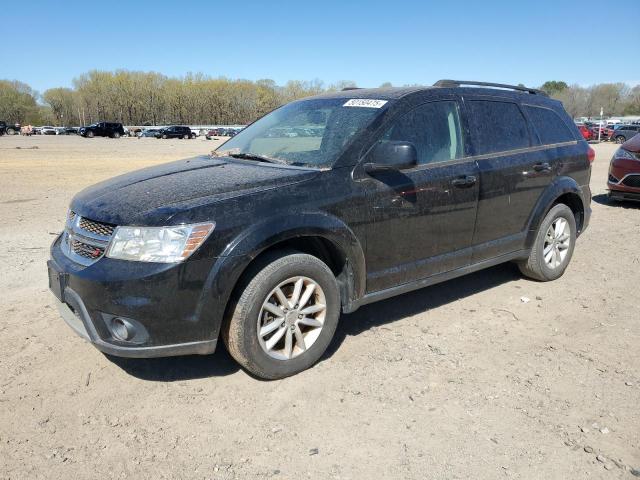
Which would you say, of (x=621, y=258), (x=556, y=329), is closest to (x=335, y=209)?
(x=556, y=329)

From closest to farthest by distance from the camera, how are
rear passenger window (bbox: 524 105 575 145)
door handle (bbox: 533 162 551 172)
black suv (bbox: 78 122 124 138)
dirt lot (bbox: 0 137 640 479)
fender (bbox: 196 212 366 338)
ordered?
1. dirt lot (bbox: 0 137 640 479)
2. fender (bbox: 196 212 366 338)
3. door handle (bbox: 533 162 551 172)
4. rear passenger window (bbox: 524 105 575 145)
5. black suv (bbox: 78 122 124 138)

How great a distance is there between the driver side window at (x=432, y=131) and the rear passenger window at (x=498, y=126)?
250 mm

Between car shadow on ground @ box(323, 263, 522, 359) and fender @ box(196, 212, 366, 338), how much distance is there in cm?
96

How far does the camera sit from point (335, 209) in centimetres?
360

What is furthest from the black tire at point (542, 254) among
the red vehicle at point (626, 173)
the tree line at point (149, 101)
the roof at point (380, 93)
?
the tree line at point (149, 101)

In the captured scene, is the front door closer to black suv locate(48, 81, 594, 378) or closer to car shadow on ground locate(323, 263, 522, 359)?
black suv locate(48, 81, 594, 378)

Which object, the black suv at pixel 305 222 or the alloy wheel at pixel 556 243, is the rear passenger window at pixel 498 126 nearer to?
the black suv at pixel 305 222

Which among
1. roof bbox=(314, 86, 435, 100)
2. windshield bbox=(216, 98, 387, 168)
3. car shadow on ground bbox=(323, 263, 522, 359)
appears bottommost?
car shadow on ground bbox=(323, 263, 522, 359)

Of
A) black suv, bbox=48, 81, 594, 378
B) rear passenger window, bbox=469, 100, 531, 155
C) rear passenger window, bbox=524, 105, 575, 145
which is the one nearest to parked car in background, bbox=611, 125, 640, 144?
rear passenger window, bbox=524, 105, 575, 145

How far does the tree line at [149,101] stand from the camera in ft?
384

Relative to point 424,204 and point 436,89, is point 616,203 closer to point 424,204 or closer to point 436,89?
point 436,89

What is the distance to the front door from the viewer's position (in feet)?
12.7

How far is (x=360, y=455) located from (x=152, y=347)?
1305mm

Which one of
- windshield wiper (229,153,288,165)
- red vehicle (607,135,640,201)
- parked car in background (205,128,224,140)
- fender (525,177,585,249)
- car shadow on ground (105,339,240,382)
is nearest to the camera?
car shadow on ground (105,339,240,382)
